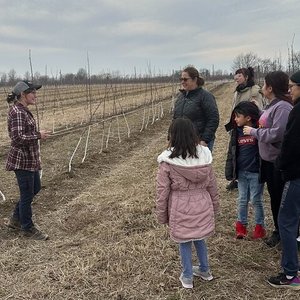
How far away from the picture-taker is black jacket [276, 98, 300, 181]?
106 inches

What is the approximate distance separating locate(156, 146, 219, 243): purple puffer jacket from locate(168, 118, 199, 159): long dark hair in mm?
50

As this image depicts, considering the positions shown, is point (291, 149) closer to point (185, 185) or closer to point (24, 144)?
point (185, 185)

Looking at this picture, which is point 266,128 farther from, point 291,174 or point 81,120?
point 81,120

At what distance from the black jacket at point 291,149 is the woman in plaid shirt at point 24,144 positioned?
250 centimetres

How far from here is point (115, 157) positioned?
8.93 m

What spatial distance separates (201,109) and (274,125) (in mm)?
1059

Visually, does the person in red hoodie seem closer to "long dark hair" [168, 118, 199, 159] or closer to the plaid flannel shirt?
"long dark hair" [168, 118, 199, 159]

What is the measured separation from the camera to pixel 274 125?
10.7 ft

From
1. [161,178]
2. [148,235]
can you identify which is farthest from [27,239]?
[161,178]

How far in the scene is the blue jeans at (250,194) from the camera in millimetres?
3783

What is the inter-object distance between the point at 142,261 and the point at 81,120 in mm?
13042

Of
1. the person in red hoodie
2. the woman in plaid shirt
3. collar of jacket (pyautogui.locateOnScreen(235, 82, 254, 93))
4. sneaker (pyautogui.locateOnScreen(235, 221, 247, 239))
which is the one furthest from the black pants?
the woman in plaid shirt

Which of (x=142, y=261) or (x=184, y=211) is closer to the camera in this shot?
(x=184, y=211)

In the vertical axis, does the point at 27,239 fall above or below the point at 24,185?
below
